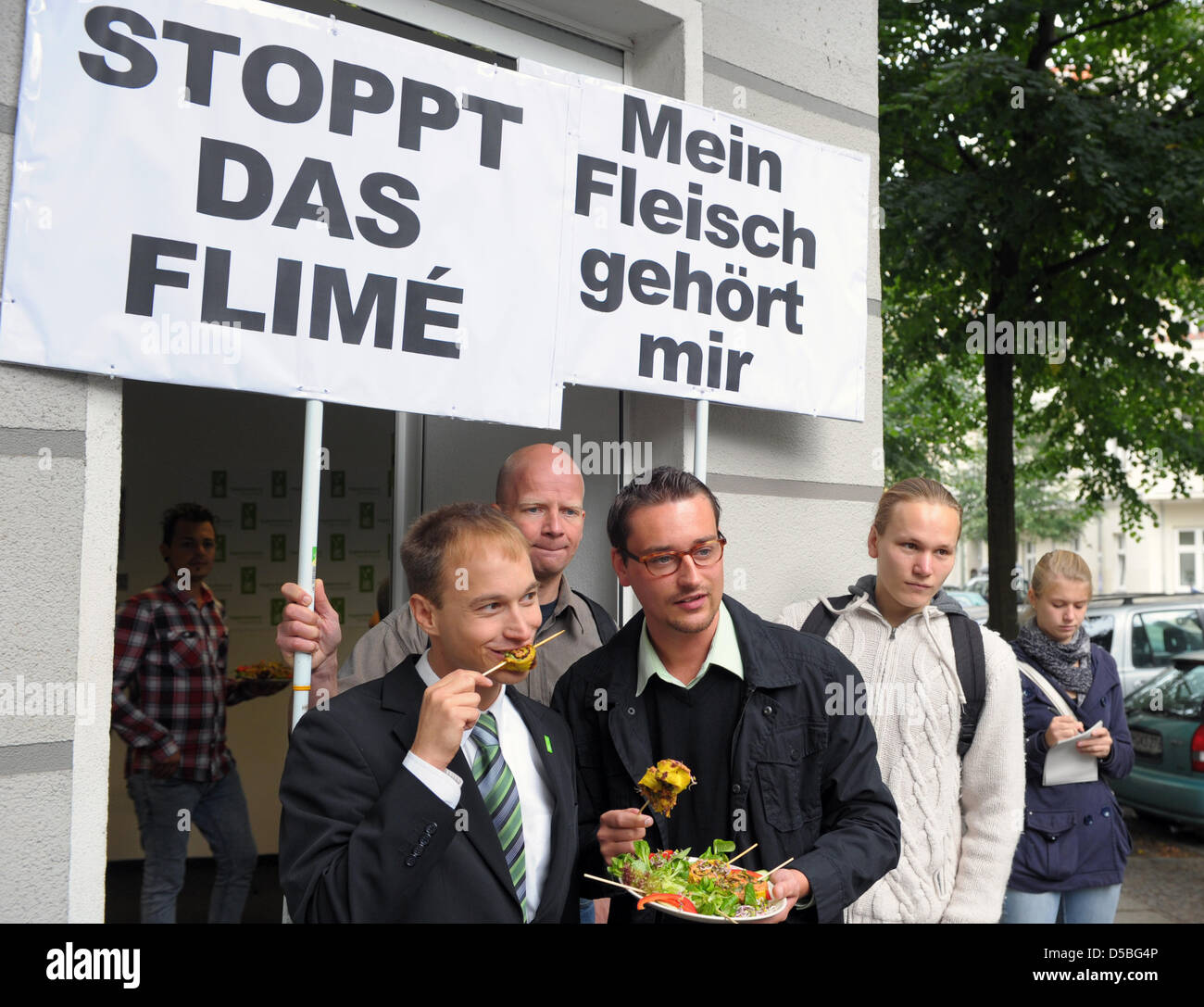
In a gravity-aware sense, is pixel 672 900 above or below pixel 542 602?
below

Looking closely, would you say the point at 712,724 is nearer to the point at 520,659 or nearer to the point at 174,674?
the point at 520,659

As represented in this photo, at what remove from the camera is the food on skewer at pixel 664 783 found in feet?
7.66

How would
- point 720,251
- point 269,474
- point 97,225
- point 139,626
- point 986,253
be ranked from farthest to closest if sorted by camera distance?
1. point 986,253
2. point 269,474
3. point 139,626
4. point 720,251
5. point 97,225

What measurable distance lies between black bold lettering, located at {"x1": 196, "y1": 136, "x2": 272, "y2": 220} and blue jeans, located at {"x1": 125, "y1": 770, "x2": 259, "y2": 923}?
3.18 meters

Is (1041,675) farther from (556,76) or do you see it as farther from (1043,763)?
(556,76)

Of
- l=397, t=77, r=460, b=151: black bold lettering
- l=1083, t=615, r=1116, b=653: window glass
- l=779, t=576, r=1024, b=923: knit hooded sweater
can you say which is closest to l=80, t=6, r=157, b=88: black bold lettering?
l=397, t=77, r=460, b=151: black bold lettering

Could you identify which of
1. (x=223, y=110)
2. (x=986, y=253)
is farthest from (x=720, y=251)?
(x=986, y=253)

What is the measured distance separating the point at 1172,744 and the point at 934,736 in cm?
596

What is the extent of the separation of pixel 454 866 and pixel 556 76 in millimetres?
2610

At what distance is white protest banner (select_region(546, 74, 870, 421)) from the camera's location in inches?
144

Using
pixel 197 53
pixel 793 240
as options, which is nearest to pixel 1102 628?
pixel 793 240

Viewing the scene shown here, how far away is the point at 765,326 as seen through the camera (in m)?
4.11

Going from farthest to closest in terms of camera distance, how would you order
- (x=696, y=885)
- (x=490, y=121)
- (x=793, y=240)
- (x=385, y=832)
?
1. (x=793, y=240)
2. (x=490, y=121)
3. (x=696, y=885)
4. (x=385, y=832)

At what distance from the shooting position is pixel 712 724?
2.53m
